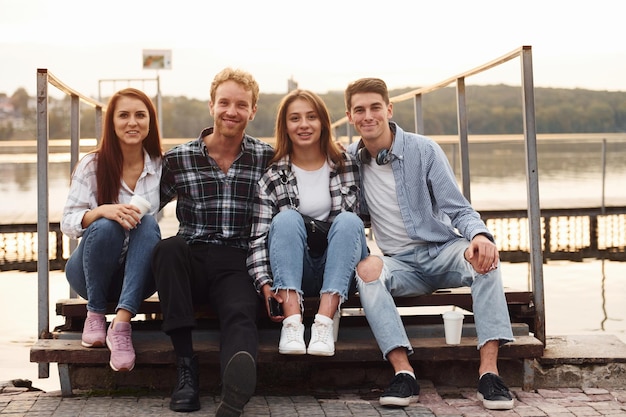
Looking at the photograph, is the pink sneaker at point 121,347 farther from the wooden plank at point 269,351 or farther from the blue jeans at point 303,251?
the blue jeans at point 303,251

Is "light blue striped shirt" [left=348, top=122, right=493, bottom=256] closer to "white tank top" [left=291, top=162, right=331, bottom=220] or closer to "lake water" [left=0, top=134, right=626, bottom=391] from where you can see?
"white tank top" [left=291, top=162, right=331, bottom=220]

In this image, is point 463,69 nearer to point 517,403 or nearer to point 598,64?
point 517,403

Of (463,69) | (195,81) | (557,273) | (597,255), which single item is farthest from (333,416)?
(195,81)

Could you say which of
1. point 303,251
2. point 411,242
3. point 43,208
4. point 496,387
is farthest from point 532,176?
point 43,208

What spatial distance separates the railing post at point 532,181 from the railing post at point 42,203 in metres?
1.76

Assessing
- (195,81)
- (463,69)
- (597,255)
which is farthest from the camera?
(195,81)

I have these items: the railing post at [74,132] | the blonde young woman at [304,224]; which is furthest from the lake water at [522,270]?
the blonde young woman at [304,224]

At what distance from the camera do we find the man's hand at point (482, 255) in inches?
113

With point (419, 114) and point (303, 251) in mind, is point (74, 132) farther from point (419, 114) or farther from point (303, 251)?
point (419, 114)

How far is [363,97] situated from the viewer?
10.5ft

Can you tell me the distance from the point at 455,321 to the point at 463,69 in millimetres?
1271

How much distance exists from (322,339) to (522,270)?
4818 millimetres

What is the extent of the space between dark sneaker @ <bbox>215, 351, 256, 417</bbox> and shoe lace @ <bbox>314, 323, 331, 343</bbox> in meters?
0.34

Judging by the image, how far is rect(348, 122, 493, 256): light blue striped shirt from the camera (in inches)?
124
